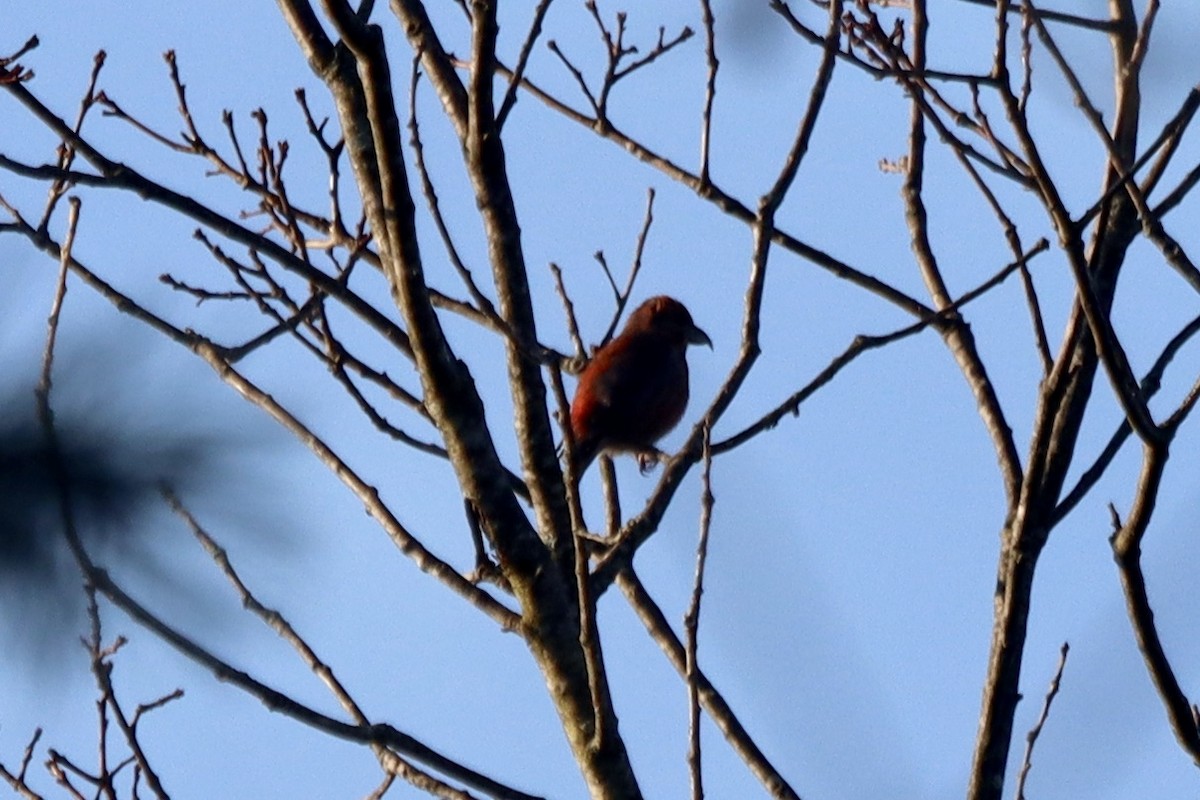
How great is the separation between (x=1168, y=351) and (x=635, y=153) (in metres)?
1.64

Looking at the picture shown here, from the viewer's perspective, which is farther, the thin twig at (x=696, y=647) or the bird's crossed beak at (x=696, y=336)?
the bird's crossed beak at (x=696, y=336)

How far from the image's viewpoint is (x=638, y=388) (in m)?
7.40

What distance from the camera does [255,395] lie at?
3.54 m

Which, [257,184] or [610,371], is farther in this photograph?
[610,371]

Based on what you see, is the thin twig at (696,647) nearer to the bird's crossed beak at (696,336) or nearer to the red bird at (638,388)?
the red bird at (638,388)

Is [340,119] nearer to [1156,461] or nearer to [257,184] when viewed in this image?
[257,184]

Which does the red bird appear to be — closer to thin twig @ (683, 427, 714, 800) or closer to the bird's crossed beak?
the bird's crossed beak

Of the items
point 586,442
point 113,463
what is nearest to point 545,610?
point 113,463

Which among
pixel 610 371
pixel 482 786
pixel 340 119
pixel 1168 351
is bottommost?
pixel 482 786

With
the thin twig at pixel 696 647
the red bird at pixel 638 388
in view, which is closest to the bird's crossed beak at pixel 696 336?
the red bird at pixel 638 388

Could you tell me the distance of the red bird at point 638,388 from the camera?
7.07 meters

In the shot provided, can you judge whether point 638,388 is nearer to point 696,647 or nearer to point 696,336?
point 696,336

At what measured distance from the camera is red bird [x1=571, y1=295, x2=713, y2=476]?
7.07 m

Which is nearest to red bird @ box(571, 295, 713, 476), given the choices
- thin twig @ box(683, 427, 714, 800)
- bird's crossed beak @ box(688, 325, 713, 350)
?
bird's crossed beak @ box(688, 325, 713, 350)
